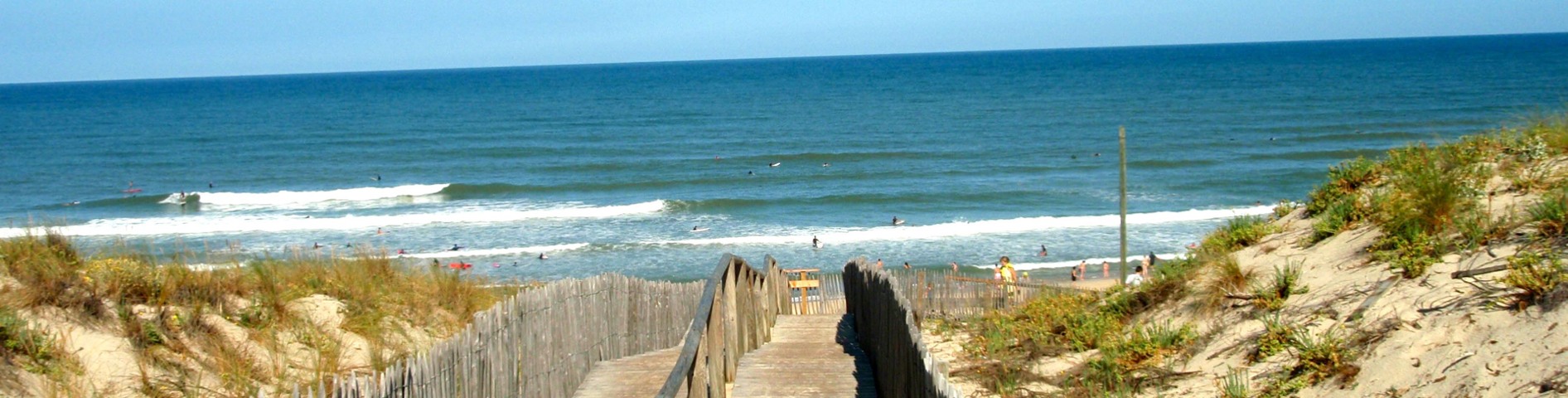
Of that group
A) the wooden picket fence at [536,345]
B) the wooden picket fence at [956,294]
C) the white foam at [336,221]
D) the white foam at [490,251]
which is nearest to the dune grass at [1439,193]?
the wooden picket fence at [956,294]

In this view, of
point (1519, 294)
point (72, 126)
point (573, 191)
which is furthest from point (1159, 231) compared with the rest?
point (72, 126)

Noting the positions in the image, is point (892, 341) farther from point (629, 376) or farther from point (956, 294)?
point (956, 294)

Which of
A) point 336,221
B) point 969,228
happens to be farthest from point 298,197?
point 969,228

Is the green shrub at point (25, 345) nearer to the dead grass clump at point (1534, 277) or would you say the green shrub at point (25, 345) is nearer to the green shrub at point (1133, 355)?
the green shrub at point (1133, 355)

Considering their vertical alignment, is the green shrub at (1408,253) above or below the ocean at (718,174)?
above

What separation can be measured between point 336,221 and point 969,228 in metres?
17.6

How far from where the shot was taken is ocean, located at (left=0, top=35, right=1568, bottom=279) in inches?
1123

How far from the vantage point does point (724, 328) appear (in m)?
6.98

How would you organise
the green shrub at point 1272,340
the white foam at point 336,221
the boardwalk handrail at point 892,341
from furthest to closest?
the white foam at point 336,221
the green shrub at point 1272,340
the boardwalk handrail at point 892,341

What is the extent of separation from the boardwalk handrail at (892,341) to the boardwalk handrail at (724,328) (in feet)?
2.84

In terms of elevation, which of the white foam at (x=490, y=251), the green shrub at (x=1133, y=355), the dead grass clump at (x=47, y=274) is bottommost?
the white foam at (x=490, y=251)

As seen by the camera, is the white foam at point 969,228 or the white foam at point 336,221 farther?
the white foam at point 336,221

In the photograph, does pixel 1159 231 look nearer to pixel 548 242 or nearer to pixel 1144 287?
pixel 548 242

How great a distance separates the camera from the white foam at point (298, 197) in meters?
36.9
